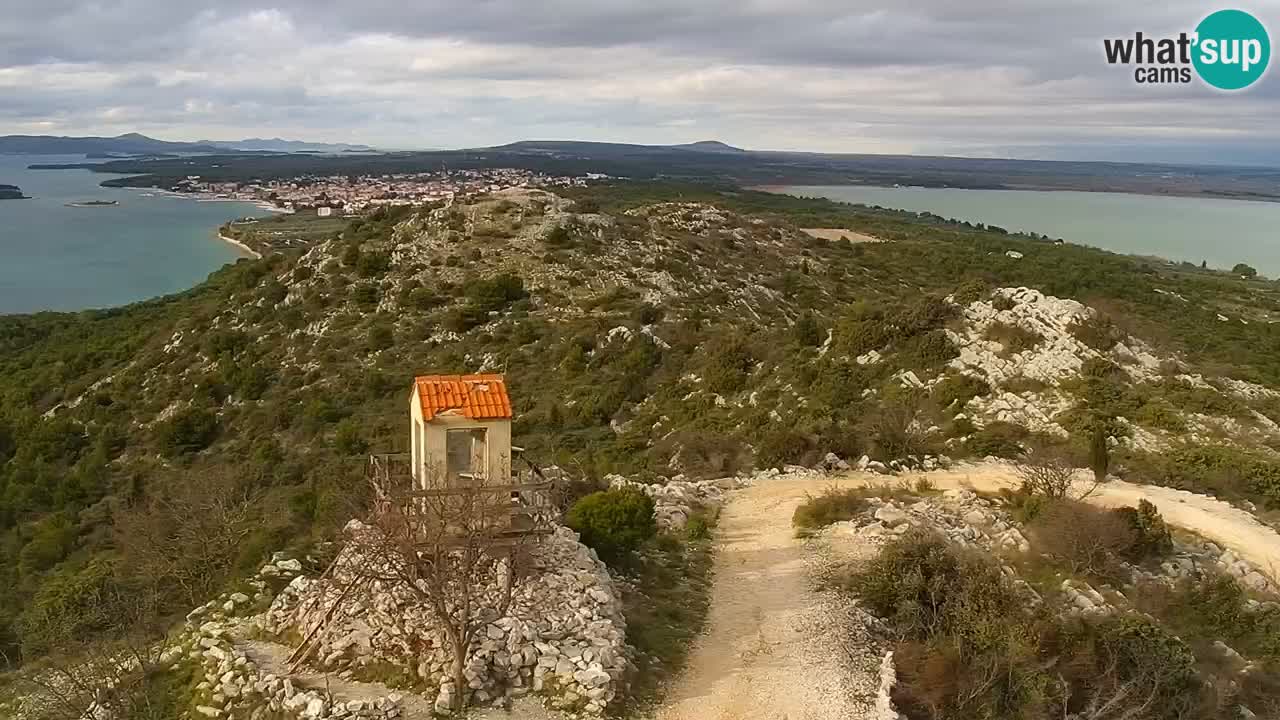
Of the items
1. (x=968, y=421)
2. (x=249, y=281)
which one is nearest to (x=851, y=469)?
(x=968, y=421)

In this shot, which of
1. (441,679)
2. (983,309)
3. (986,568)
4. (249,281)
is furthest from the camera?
(249,281)

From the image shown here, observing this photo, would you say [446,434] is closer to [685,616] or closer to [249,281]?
[685,616]

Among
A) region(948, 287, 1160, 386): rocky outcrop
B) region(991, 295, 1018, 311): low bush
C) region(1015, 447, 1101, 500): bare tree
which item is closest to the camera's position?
region(1015, 447, 1101, 500): bare tree

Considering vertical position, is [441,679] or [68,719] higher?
[441,679]

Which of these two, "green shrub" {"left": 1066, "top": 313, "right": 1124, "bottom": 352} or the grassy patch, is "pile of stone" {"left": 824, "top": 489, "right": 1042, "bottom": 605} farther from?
"green shrub" {"left": 1066, "top": 313, "right": 1124, "bottom": 352}

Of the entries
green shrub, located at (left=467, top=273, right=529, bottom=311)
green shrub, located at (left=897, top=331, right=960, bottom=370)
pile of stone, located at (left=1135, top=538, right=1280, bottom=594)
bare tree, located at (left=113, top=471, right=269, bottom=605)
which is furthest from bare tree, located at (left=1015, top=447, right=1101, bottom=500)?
green shrub, located at (left=467, top=273, right=529, bottom=311)

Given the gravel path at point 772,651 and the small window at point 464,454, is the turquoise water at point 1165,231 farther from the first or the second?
the small window at point 464,454
